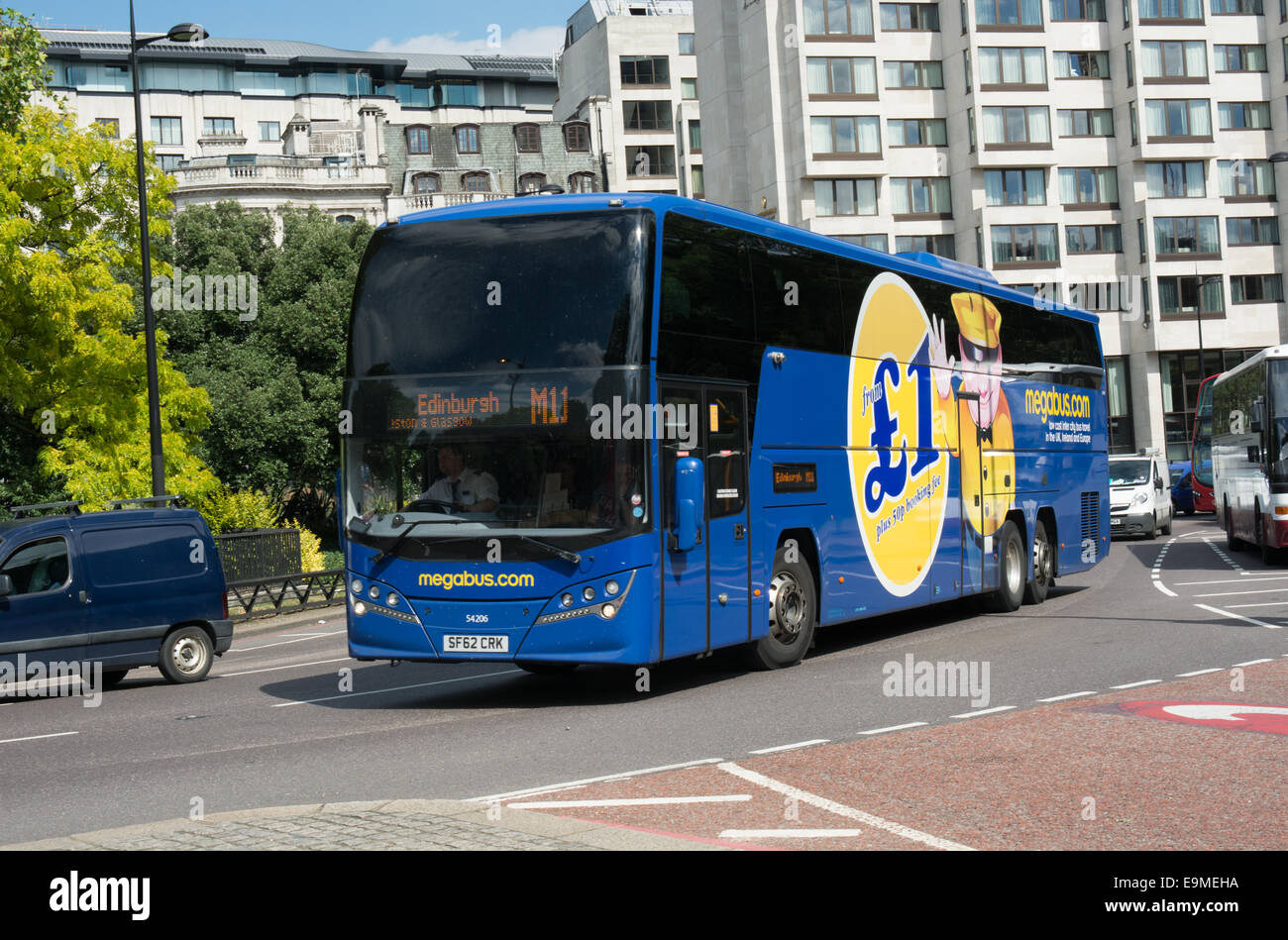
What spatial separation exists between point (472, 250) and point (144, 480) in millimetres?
16006

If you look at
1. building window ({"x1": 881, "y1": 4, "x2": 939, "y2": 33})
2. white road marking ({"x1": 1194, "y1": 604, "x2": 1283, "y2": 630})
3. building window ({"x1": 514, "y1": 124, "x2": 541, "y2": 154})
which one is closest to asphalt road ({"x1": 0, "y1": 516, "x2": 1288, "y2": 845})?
white road marking ({"x1": 1194, "y1": 604, "x2": 1283, "y2": 630})

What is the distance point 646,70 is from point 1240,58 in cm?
3303

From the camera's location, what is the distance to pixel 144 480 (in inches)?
1033

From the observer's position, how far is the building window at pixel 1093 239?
69.6 meters

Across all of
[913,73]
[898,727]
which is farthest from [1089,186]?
[898,727]

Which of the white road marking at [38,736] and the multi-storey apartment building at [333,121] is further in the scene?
the multi-storey apartment building at [333,121]

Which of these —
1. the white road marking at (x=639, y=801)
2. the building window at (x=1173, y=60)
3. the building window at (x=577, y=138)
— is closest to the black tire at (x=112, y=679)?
the white road marking at (x=639, y=801)

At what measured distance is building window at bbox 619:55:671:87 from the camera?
87812 mm

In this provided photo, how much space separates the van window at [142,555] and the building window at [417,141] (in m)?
70.0

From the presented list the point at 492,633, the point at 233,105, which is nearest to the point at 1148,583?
the point at 492,633

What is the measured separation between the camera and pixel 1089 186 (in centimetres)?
7006

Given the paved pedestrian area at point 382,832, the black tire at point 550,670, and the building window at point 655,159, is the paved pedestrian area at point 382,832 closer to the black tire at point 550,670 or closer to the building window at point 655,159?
the black tire at point 550,670

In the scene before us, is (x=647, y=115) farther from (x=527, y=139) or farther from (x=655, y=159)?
(x=527, y=139)

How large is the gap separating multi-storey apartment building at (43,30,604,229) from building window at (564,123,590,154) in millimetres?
82
